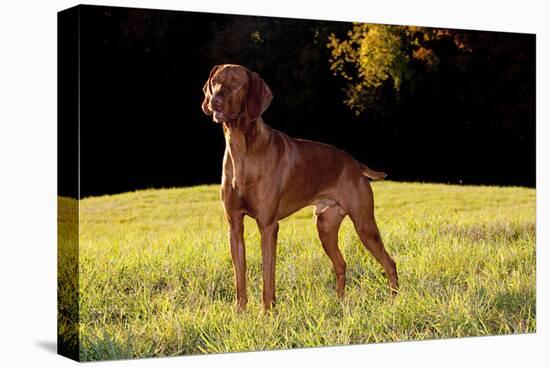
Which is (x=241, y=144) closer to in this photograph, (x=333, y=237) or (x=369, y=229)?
(x=333, y=237)

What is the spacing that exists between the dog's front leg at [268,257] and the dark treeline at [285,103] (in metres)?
0.68

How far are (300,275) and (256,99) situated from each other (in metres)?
1.53

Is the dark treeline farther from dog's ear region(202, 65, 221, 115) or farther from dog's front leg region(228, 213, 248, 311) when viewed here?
dog's front leg region(228, 213, 248, 311)

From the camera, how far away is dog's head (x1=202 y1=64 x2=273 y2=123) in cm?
679

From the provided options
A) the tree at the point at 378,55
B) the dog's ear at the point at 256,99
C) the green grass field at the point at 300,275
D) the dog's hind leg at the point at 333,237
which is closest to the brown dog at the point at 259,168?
the dog's ear at the point at 256,99

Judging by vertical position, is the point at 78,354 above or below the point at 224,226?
below

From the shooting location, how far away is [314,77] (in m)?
7.77

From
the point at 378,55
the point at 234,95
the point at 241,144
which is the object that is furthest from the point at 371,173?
the point at 234,95

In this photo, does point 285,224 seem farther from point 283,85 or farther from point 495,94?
point 495,94

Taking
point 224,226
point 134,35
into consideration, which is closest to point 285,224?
point 224,226

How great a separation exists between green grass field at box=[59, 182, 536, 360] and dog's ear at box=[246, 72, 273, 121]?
0.91 m

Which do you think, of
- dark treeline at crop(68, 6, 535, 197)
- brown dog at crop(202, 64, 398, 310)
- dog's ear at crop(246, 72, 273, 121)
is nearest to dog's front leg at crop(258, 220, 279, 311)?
brown dog at crop(202, 64, 398, 310)

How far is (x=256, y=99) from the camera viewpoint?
6.90 m

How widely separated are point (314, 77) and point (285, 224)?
1.18 meters
